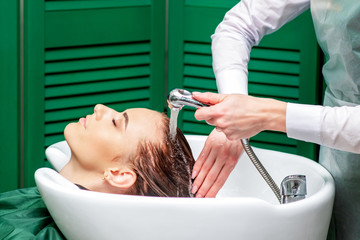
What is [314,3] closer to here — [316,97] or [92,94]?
[316,97]

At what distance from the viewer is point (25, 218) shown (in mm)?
1601

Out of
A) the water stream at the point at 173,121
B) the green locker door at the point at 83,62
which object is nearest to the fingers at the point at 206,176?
the water stream at the point at 173,121

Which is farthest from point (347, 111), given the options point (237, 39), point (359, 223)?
point (237, 39)

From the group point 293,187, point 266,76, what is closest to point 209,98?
point 293,187

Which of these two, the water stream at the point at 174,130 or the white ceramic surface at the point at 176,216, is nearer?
the white ceramic surface at the point at 176,216

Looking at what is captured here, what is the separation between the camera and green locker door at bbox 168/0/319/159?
226cm

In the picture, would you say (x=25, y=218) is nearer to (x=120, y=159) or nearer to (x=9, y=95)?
(x=120, y=159)

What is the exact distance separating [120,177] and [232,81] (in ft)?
1.28

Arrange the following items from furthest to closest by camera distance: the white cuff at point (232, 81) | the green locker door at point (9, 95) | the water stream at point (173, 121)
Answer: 1. the green locker door at point (9, 95)
2. the white cuff at point (232, 81)
3. the water stream at point (173, 121)

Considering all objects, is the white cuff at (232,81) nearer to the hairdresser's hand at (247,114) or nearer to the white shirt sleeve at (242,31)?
the white shirt sleeve at (242,31)

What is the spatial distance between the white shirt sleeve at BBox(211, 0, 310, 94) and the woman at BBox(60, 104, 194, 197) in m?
0.24

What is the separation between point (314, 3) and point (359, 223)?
1.86 feet

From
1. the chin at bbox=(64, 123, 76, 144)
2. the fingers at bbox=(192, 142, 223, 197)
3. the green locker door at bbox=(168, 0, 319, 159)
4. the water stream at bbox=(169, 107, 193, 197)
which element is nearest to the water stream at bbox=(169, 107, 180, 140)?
the water stream at bbox=(169, 107, 193, 197)

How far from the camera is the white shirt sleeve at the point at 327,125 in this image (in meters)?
1.41
